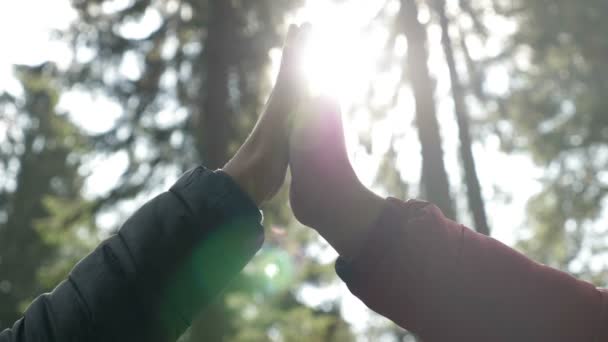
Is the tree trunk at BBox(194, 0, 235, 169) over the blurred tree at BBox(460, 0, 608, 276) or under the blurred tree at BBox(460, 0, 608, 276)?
over

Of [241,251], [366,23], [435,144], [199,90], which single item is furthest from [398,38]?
[241,251]

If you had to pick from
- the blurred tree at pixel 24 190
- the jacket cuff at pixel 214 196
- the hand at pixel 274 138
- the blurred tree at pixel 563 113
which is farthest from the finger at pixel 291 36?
the blurred tree at pixel 24 190

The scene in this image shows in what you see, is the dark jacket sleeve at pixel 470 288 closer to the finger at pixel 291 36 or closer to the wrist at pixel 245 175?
the wrist at pixel 245 175

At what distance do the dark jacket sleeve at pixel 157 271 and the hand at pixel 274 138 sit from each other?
0.13 metres

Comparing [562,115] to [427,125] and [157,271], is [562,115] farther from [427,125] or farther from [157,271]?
[157,271]

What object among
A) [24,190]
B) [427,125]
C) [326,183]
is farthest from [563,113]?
[24,190]

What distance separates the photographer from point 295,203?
1758mm

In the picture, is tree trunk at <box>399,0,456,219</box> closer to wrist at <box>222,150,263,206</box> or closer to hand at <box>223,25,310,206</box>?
hand at <box>223,25,310,206</box>

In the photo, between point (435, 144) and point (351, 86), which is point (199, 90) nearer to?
point (351, 86)

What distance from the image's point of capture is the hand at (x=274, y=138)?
157cm

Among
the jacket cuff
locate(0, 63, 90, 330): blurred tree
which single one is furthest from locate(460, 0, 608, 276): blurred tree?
locate(0, 63, 90, 330): blurred tree

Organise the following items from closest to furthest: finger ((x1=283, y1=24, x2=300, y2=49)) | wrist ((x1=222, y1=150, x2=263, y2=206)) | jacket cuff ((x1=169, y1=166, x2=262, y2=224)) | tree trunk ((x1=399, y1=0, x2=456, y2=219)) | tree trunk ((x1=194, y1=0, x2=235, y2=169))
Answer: jacket cuff ((x1=169, y1=166, x2=262, y2=224)) < wrist ((x1=222, y1=150, x2=263, y2=206)) < finger ((x1=283, y1=24, x2=300, y2=49)) < tree trunk ((x1=399, y1=0, x2=456, y2=219)) < tree trunk ((x1=194, y1=0, x2=235, y2=169))

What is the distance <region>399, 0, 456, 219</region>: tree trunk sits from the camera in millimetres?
3295

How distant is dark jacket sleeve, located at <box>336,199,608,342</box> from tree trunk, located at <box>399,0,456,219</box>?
1.69m
